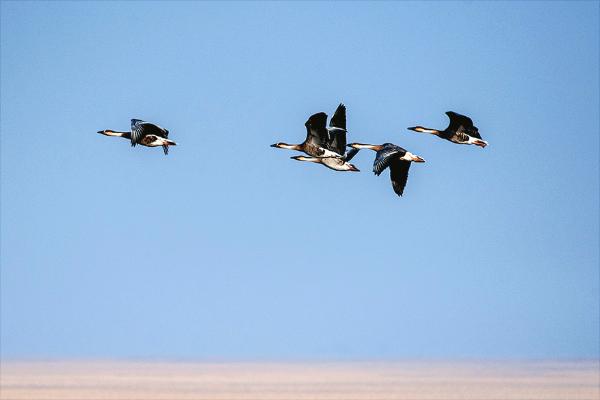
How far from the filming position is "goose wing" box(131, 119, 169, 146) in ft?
128

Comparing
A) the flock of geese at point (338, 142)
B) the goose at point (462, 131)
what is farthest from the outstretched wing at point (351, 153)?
the goose at point (462, 131)

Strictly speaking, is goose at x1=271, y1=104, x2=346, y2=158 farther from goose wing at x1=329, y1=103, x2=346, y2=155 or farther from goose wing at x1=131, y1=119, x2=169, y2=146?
goose wing at x1=131, y1=119, x2=169, y2=146

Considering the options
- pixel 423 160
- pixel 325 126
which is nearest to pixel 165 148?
pixel 325 126

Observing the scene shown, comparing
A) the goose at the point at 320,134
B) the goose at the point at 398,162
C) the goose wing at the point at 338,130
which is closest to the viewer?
the goose at the point at 398,162

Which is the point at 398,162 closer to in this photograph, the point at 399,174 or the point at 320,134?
the point at 399,174

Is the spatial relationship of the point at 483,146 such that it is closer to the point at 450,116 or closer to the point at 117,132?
the point at 450,116

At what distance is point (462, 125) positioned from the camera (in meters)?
42.4

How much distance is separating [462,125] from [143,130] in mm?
10778

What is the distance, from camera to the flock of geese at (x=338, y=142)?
1548 inches

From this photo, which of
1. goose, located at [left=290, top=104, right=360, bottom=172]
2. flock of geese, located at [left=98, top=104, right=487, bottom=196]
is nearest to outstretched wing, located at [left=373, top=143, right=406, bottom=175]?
flock of geese, located at [left=98, top=104, right=487, bottom=196]

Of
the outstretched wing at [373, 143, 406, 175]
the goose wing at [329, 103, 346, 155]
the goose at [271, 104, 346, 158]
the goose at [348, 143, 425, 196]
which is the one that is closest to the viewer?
the outstretched wing at [373, 143, 406, 175]

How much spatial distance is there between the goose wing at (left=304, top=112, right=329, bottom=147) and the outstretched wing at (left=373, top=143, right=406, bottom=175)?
81.6 inches

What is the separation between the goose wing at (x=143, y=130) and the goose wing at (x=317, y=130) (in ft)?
15.5

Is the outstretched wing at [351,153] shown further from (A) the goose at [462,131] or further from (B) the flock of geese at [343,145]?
(A) the goose at [462,131]
